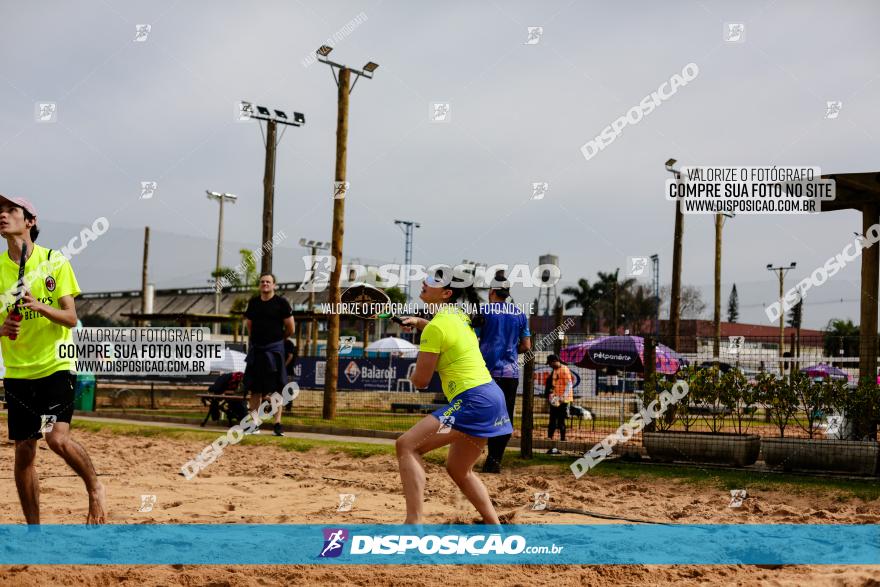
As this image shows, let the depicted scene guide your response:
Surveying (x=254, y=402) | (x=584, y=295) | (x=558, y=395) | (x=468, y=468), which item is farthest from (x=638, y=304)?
(x=468, y=468)

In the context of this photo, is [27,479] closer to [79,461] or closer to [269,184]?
[79,461]

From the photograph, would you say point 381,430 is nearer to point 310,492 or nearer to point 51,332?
point 310,492

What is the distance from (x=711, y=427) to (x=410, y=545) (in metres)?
6.63

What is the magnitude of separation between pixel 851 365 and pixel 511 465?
5.09 meters

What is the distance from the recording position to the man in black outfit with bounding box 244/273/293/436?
12.8 m

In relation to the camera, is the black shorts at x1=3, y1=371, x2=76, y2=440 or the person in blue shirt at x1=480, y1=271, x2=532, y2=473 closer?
the black shorts at x1=3, y1=371, x2=76, y2=440

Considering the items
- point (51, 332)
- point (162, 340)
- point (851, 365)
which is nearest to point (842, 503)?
point (851, 365)

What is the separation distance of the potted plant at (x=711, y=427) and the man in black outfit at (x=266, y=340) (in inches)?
220

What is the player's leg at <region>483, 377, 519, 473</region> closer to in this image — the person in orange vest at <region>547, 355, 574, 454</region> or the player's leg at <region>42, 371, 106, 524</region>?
the person in orange vest at <region>547, 355, 574, 454</region>

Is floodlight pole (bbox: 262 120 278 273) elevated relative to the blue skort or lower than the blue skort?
elevated

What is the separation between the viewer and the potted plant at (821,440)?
9930mm

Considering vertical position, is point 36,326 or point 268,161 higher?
point 268,161

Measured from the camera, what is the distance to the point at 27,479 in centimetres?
570

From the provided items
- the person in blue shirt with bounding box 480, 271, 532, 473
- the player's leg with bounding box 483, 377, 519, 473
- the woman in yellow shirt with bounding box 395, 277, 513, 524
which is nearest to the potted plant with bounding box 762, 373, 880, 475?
the player's leg with bounding box 483, 377, 519, 473
